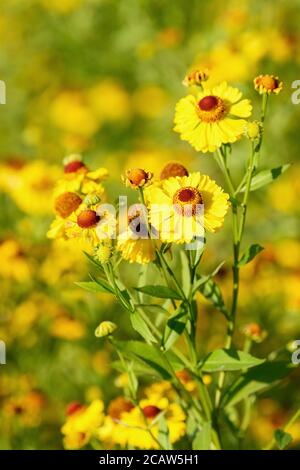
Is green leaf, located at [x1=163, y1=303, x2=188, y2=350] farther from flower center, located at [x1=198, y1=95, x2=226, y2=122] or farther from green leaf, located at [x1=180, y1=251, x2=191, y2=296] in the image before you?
flower center, located at [x1=198, y1=95, x2=226, y2=122]

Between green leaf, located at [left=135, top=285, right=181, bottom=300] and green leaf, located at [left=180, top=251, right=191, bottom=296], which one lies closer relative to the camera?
green leaf, located at [left=135, top=285, right=181, bottom=300]

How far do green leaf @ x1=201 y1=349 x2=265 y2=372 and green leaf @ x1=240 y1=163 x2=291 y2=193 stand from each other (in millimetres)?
281

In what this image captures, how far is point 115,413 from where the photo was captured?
56.2 inches

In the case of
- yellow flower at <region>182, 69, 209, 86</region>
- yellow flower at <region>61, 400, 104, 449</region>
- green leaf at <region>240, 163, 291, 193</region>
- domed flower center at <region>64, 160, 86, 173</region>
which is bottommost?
yellow flower at <region>61, 400, 104, 449</region>

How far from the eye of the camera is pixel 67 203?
1270mm

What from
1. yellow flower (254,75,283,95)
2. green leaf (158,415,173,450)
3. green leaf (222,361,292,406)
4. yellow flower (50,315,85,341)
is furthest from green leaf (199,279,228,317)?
yellow flower (50,315,85,341)

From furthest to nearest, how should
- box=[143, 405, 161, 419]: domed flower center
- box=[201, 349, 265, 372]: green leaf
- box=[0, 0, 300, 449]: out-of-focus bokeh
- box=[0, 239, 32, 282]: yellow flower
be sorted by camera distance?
box=[0, 0, 300, 449]: out-of-focus bokeh → box=[0, 239, 32, 282]: yellow flower → box=[143, 405, 161, 419]: domed flower center → box=[201, 349, 265, 372]: green leaf

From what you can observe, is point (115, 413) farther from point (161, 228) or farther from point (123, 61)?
point (123, 61)

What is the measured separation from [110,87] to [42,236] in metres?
1.55

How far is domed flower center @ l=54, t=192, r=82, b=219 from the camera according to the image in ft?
4.15

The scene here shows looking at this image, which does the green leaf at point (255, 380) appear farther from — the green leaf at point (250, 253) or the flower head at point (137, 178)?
the flower head at point (137, 178)

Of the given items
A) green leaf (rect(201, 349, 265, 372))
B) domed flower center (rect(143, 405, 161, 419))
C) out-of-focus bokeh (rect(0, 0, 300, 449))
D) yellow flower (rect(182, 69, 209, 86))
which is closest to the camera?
green leaf (rect(201, 349, 265, 372))

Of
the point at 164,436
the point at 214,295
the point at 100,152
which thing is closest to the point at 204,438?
the point at 164,436
